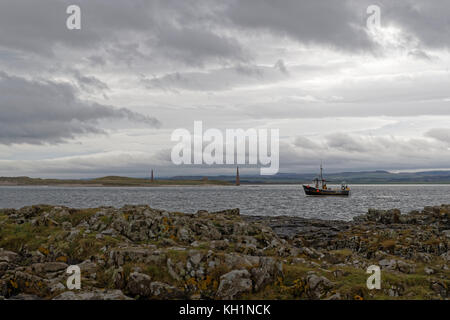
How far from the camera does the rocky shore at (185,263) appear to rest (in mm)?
13242

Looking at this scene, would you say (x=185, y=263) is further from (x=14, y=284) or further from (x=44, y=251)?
(x=44, y=251)

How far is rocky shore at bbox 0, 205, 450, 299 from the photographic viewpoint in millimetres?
→ 13242

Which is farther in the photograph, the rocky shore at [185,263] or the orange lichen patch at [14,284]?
the orange lichen patch at [14,284]

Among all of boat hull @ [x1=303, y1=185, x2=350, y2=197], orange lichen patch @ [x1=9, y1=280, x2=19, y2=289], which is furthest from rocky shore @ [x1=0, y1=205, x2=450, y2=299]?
boat hull @ [x1=303, y1=185, x2=350, y2=197]

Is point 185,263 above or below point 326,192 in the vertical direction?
above

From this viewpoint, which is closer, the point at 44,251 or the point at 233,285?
the point at 233,285

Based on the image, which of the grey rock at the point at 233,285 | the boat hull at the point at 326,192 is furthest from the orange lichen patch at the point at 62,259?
the boat hull at the point at 326,192

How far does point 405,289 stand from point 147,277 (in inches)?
381

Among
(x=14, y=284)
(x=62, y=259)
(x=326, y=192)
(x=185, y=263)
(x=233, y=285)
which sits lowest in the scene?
(x=326, y=192)

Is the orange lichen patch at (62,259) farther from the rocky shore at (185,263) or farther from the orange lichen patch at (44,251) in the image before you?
the orange lichen patch at (44,251)

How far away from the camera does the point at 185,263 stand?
14.9 metres

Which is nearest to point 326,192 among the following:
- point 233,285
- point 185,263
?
point 185,263

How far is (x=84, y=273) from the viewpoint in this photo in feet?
49.9

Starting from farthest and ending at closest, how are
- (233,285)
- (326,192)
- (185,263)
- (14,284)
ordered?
(326,192) < (185,263) < (14,284) < (233,285)
